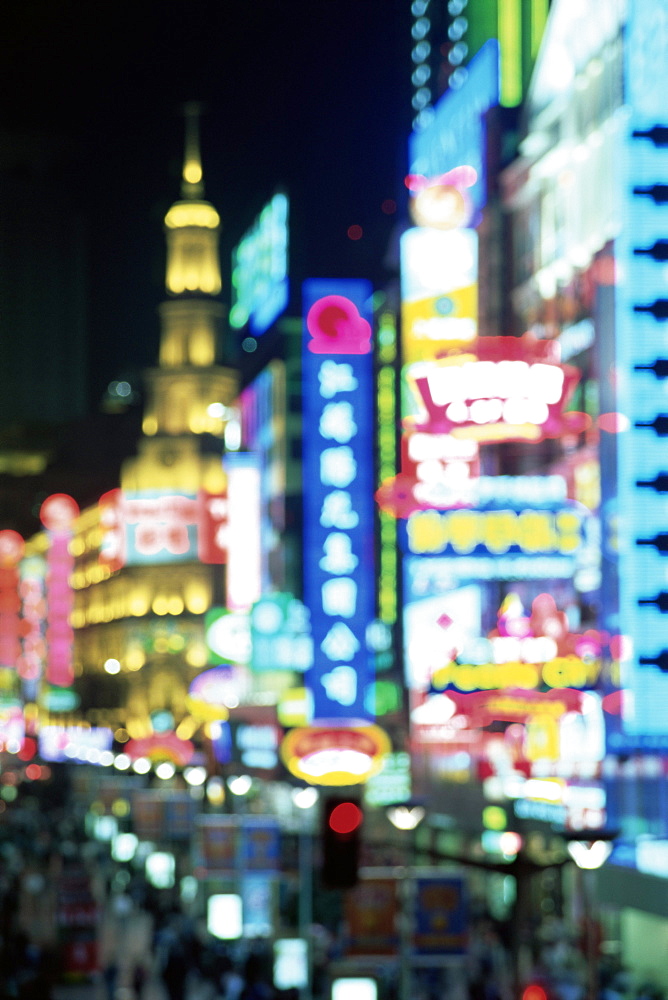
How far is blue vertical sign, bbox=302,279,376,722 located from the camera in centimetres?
2792

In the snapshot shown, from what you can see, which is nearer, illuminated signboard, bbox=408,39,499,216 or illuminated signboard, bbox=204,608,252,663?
illuminated signboard, bbox=408,39,499,216

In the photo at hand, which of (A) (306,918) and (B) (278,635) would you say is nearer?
(A) (306,918)

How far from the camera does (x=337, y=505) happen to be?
92.4 feet

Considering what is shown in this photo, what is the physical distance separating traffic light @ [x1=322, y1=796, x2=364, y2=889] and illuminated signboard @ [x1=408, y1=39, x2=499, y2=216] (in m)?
34.6

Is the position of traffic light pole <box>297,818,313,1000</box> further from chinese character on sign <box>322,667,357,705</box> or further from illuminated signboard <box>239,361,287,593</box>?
illuminated signboard <box>239,361,287,593</box>

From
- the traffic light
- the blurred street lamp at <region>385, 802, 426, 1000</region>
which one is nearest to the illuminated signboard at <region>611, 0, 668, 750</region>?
the blurred street lamp at <region>385, 802, 426, 1000</region>

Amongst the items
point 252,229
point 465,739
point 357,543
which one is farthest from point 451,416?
point 252,229

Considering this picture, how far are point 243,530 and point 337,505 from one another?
4877cm

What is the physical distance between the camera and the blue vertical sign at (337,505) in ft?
91.6

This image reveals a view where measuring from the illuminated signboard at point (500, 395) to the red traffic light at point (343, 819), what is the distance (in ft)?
64.4

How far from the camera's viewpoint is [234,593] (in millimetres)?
76375

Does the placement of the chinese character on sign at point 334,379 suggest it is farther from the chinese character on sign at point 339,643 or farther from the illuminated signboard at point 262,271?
the illuminated signboard at point 262,271

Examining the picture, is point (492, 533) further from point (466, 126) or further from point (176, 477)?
point (176, 477)

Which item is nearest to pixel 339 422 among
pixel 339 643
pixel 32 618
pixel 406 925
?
pixel 339 643
